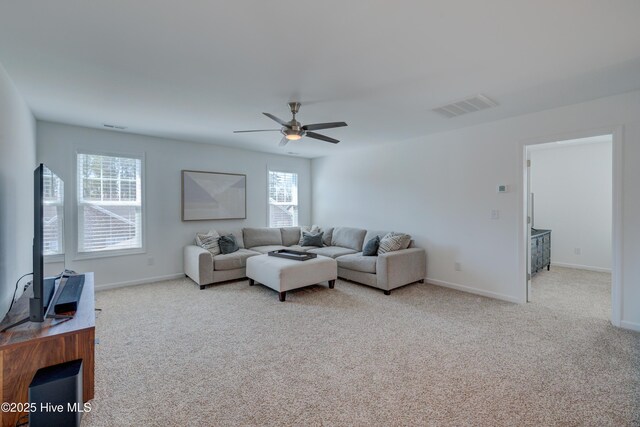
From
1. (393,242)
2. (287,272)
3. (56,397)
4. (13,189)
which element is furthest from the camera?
(393,242)

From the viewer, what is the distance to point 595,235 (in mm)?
5484

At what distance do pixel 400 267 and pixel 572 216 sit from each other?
405cm

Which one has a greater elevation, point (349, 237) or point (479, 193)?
point (479, 193)

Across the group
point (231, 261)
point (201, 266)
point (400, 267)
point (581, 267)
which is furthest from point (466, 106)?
point (581, 267)

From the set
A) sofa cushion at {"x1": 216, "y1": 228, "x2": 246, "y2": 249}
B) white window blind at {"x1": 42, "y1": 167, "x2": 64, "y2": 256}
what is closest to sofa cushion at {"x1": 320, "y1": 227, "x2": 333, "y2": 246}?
sofa cushion at {"x1": 216, "y1": 228, "x2": 246, "y2": 249}

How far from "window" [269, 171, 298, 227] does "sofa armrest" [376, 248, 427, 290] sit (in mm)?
2910

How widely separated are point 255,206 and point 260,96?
3305mm

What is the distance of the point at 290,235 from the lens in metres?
6.25

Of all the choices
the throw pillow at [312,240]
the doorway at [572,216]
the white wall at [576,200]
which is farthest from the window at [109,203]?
the white wall at [576,200]

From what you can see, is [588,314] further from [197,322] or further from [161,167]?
[161,167]

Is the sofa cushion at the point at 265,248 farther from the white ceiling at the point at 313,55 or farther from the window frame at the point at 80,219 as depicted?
the white ceiling at the point at 313,55

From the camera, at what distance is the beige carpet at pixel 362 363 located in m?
1.84

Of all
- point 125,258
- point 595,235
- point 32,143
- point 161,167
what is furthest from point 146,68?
point 595,235

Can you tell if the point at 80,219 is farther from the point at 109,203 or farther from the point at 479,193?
the point at 479,193
